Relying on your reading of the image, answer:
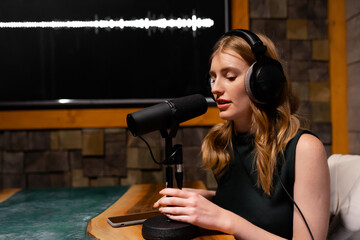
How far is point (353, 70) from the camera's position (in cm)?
165

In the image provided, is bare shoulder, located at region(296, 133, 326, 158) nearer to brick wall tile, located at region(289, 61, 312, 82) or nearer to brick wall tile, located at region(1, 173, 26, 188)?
brick wall tile, located at region(289, 61, 312, 82)

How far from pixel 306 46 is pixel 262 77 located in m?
1.07

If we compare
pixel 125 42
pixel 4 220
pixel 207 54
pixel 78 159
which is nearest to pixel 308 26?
pixel 207 54

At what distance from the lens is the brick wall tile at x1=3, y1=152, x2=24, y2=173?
5.58 feet

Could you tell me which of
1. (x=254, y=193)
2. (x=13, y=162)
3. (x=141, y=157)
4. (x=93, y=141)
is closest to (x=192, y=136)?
(x=141, y=157)

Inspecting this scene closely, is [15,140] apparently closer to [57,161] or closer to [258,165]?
[57,161]

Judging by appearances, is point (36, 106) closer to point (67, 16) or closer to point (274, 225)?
point (67, 16)

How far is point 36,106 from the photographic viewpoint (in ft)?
5.49

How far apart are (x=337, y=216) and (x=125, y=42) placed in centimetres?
133

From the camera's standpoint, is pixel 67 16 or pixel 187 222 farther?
pixel 67 16

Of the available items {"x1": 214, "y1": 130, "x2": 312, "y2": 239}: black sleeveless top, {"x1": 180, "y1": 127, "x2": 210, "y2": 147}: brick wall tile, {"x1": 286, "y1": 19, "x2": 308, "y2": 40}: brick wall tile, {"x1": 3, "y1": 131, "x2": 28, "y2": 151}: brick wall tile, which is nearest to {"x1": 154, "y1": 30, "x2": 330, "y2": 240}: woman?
{"x1": 214, "y1": 130, "x2": 312, "y2": 239}: black sleeveless top

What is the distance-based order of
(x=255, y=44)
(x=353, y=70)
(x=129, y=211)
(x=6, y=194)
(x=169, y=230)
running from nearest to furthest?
(x=169, y=230), (x=255, y=44), (x=129, y=211), (x=6, y=194), (x=353, y=70)

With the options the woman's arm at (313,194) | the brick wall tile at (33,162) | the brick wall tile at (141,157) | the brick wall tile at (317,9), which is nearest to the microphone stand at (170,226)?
the woman's arm at (313,194)

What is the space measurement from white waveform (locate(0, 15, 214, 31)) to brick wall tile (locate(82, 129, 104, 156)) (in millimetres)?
603
